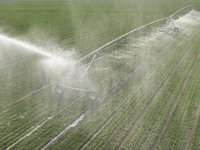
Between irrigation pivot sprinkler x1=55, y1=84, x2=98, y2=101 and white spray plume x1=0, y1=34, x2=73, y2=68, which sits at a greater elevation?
white spray plume x1=0, y1=34, x2=73, y2=68

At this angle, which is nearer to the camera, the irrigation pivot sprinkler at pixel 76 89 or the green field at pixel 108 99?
the green field at pixel 108 99

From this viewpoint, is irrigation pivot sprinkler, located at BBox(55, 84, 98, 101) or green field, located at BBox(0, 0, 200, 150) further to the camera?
irrigation pivot sprinkler, located at BBox(55, 84, 98, 101)

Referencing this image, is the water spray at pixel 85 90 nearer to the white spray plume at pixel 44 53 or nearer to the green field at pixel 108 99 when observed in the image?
the green field at pixel 108 99

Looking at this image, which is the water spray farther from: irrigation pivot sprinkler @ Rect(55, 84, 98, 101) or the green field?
the green field

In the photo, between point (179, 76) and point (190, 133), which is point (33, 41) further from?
point (190, 133)

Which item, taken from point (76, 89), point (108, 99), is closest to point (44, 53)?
point (76, 89)

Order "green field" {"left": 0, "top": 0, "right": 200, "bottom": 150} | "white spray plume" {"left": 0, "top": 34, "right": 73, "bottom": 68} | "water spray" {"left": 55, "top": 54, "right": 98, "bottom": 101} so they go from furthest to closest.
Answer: "white spray plume" {"left": 0, "top": 34, "right": 73, "bottom": 68} < "water spray" {"left": 55, "top": 54, "right": 98, "bottom": 101} < "green field" {"left": 0, "top": 0, "right": 200, "bottom": 150}

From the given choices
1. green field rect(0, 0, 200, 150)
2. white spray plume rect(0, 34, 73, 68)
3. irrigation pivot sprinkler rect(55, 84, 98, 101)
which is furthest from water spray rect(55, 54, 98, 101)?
white spray plume rect(0, 34, 73, 68)

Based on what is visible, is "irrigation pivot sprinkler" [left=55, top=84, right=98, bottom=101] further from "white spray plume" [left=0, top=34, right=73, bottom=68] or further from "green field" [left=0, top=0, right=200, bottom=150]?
"white spray plume" [left=0, top=34, right=73, bottom=68]

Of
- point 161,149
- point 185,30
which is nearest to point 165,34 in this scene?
point 185,30

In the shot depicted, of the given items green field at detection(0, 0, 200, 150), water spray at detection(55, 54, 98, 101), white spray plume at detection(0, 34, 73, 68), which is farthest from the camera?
white spray plume at detection(0, 34, 73, 68)

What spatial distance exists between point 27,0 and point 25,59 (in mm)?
55226

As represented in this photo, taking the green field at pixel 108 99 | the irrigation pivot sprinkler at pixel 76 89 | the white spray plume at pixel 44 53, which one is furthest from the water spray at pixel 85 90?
the white spray plume at pixel 44 53

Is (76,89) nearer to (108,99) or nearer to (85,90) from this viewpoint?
(85,90)
